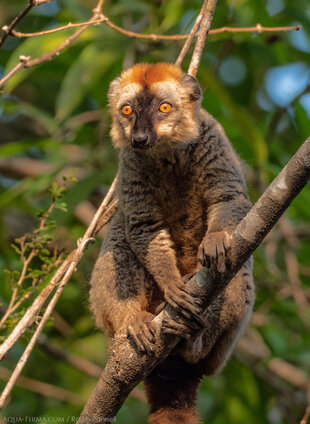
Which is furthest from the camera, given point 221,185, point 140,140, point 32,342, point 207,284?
point 221,185

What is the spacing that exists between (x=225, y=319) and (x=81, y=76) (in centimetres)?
315

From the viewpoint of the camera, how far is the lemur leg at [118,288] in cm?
494

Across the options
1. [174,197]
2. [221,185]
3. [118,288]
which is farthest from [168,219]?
[118,288]

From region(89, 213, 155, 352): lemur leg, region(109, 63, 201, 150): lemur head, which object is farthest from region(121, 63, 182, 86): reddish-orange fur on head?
region(89, 213, 155, 352): lemur leg

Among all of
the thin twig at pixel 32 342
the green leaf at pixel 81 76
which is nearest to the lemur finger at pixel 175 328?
the thin twig at pixel 32 342

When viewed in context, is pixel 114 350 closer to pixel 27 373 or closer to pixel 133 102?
pixel 133 102

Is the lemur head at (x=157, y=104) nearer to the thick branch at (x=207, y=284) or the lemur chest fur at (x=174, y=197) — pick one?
the lemur chest fur at (x=174, y=197)

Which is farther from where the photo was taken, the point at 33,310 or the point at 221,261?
the point at 33,310

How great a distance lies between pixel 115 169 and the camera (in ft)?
24.2

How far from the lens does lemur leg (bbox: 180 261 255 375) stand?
4770mm

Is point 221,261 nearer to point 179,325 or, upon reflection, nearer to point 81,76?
point 179,325

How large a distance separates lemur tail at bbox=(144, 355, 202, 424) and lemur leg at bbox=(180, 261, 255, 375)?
0.20 metres

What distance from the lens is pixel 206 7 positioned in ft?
18.2

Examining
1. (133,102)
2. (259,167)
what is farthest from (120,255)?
(259,167)
